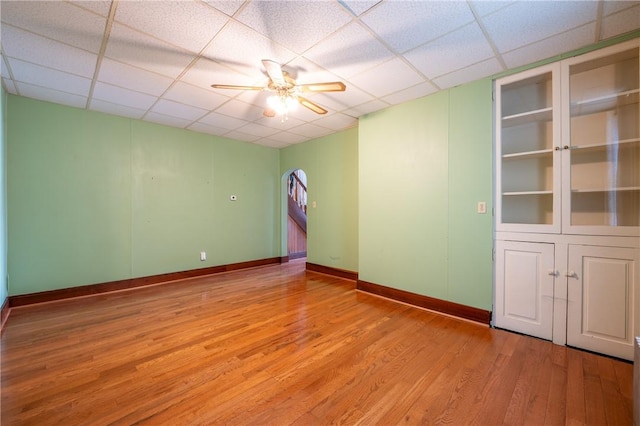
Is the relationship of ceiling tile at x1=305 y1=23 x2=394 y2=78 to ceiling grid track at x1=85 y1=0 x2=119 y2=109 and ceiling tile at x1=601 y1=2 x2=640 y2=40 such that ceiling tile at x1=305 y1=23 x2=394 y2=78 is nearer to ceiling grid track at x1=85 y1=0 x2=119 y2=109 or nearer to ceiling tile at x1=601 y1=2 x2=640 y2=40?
ceiling grid track at x1=85 y1=0 x2=119 y2=109

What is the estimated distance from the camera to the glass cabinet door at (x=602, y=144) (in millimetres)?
2258

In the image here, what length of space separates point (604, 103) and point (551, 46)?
73 cm

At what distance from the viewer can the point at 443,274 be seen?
10.4 feet

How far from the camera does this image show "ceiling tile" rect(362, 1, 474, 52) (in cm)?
188

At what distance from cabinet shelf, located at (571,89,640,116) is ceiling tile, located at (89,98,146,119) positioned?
213 inches

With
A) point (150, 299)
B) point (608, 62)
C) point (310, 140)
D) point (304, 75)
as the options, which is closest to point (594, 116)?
point (608, 62)

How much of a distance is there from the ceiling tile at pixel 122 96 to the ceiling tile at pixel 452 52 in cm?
335

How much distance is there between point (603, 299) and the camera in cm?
225

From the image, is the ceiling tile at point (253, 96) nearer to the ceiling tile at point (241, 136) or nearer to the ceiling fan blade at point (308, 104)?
the ceiling fan blade at point (308, 104)

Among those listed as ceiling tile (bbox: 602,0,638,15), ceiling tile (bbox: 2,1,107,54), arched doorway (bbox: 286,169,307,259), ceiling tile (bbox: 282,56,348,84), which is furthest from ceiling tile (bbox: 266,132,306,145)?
ceiling tile (bbox: 602,0,638,15)

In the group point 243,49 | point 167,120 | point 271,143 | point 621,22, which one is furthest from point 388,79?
point 167,120

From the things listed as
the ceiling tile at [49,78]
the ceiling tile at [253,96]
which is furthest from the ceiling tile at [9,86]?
the ceiling tile at [253,96]

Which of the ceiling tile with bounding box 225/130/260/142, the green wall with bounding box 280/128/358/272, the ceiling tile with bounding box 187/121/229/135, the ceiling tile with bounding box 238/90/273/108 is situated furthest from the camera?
the ceiling tile with bounding box 225/130/260/142

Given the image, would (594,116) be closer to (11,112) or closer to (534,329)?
(534,329)
